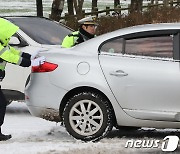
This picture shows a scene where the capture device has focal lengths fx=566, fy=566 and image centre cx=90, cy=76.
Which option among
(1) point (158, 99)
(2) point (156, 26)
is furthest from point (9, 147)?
(2) point (156, 26)

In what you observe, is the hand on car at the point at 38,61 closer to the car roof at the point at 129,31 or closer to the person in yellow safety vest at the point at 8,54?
the person in yellow safety vest at the point at 8,54

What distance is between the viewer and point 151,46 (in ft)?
22.6

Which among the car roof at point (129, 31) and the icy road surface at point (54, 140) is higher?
the car roof at point (129, 31)

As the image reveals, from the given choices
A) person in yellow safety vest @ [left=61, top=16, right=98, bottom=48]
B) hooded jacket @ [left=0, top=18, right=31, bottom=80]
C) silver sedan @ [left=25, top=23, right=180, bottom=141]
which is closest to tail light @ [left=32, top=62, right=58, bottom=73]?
silver sedan @ [left=25, top=23, right=180, bottom=141]

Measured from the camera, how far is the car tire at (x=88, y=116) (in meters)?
6.89

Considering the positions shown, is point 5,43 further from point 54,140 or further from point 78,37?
point 78,37

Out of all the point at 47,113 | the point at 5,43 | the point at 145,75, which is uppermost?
the point at 5,43

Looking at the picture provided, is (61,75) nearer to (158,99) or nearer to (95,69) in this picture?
(95,69)

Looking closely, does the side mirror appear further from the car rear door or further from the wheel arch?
the car rear door

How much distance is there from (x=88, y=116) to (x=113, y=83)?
1.66ft

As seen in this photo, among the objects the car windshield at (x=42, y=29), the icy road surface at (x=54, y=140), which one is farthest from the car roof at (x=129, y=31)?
the car windshield at (x=42, y=29)

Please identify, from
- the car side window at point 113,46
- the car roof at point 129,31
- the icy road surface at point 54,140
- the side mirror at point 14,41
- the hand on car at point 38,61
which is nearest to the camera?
the icy road surface at point 54,140

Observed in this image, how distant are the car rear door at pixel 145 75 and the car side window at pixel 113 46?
14mm

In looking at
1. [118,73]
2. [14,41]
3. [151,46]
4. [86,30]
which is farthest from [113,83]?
[14,41]
